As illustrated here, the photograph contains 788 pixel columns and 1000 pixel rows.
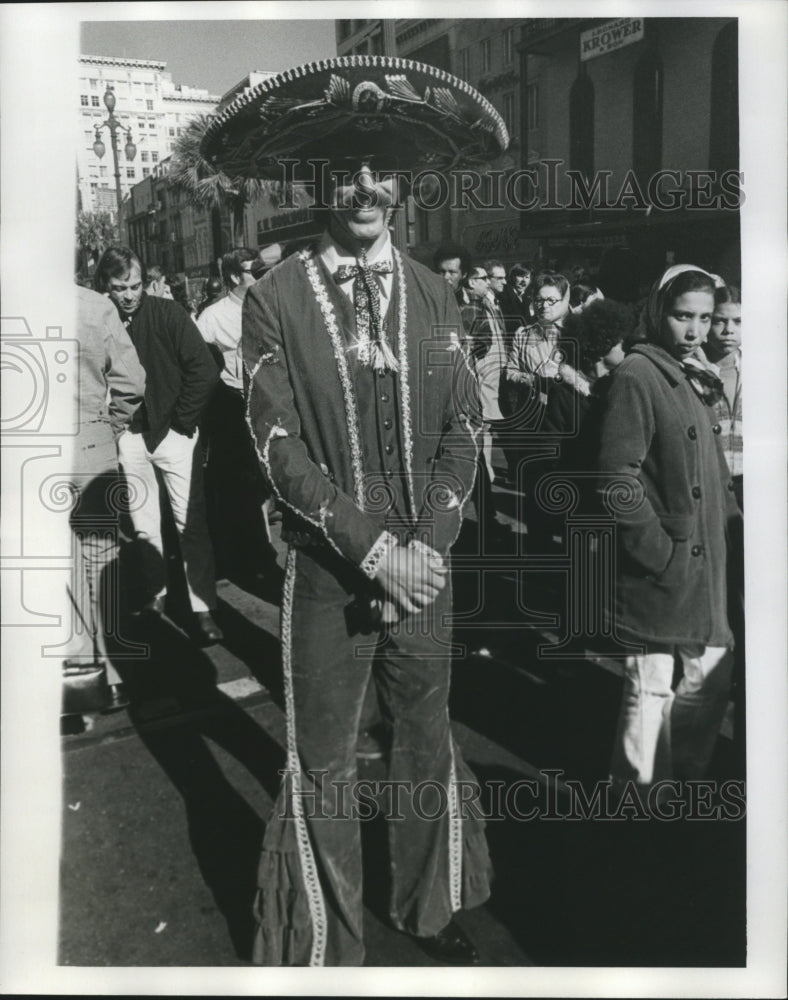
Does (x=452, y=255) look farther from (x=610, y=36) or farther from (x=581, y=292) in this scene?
(x=610, y=36)

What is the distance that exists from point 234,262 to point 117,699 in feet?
4.82

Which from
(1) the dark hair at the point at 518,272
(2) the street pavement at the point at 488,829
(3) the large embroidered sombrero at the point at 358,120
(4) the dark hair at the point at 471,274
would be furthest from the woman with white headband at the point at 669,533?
(3) the large embroidered sombrero at the point at 358,120

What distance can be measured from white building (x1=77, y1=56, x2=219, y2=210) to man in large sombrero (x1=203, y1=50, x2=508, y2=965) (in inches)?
8.0

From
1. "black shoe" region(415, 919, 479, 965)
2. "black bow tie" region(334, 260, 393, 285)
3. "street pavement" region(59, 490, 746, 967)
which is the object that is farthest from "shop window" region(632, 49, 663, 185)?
"black shoe" region(415, 919, 479, 965)

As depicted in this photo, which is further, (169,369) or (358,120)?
(169,369)

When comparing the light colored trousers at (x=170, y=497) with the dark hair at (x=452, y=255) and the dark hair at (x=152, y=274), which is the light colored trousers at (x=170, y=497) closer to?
the dark hair at (x=152, y=274)

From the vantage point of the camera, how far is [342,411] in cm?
250

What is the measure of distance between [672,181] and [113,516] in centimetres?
193

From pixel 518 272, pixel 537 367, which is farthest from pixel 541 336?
pixel 518 272

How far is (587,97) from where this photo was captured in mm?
2793

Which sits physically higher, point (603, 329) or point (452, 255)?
point (452, 255)

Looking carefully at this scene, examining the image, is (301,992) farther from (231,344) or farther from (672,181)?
(672,181)

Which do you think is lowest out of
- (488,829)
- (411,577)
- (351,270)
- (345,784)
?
(488,829)

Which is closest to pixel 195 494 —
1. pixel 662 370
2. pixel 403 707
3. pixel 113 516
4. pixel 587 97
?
pixel 113 516
